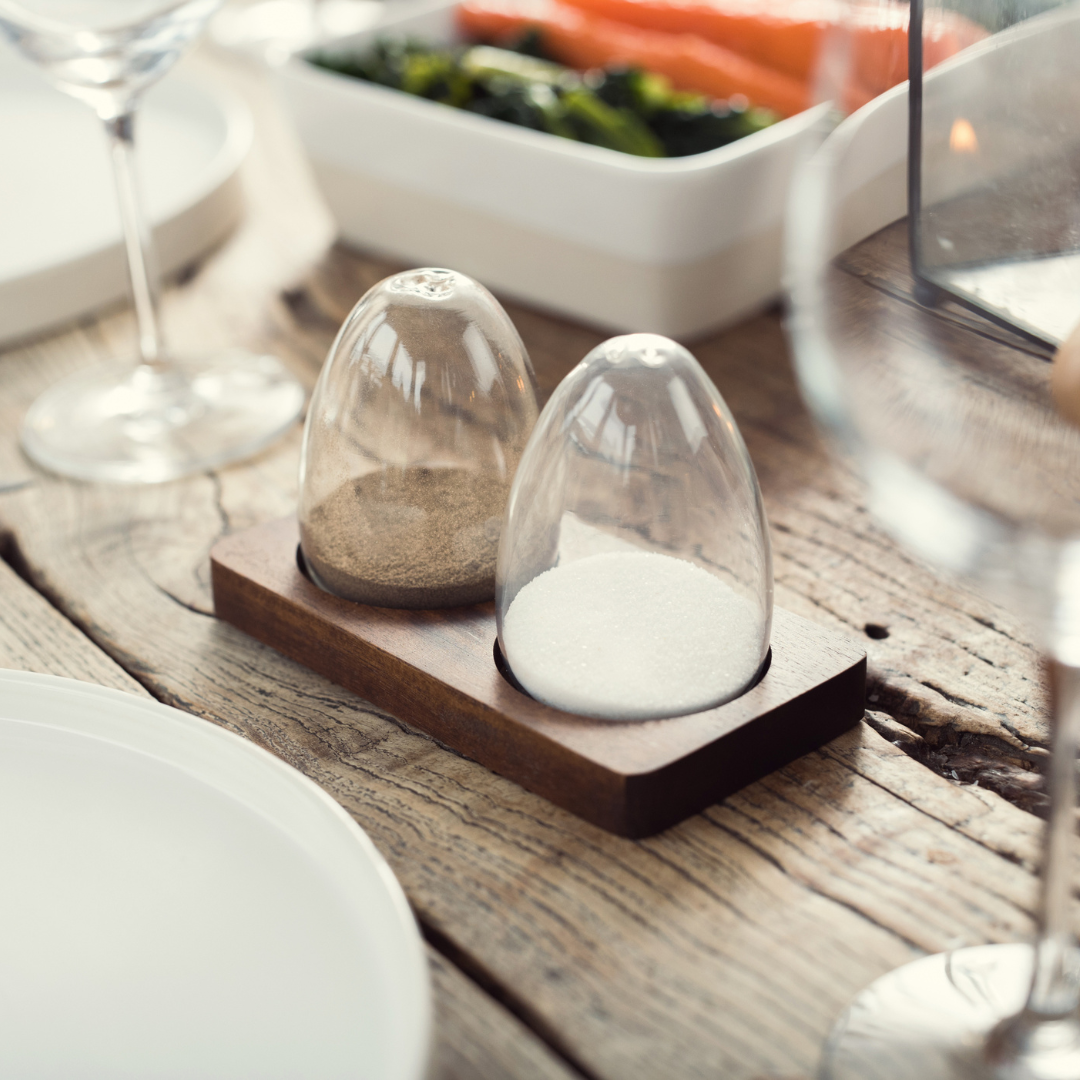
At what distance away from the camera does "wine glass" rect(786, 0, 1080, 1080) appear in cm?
26

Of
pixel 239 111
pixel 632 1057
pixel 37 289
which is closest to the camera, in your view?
pixel 632 1057

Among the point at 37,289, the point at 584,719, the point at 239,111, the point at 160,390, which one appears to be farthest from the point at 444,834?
the point at 239,111

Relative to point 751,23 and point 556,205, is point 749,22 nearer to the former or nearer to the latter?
point 751,23

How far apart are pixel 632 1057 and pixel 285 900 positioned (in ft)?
0.29

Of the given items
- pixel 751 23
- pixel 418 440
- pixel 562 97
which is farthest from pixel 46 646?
pixel 751 23

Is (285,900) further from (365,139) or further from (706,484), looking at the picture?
(365,139)

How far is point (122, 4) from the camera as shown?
55 cm

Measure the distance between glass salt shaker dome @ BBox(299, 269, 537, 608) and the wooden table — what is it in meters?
0.04

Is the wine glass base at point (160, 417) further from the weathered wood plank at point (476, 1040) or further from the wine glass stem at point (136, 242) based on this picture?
the weathered wood plank at point (476, 1040)

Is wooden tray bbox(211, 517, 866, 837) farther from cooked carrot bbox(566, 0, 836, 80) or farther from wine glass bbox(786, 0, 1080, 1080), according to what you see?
cooked carrot bbox(566, 0, 836, 80)

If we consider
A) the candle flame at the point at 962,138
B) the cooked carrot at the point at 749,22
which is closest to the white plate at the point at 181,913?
the candle flame at the point at 962,138

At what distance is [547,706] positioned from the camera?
36cm

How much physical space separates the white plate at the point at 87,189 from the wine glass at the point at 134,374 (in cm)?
7

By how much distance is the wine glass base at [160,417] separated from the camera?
568 mm
